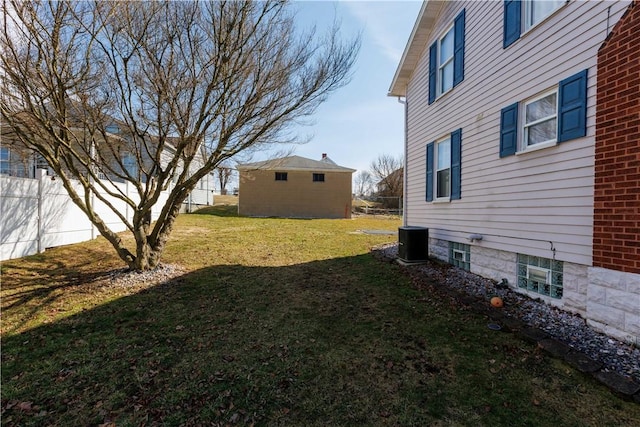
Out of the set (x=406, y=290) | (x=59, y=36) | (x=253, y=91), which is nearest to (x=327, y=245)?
(x=406, y=290)

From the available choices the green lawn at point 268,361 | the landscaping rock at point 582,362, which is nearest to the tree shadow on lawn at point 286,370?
the green lawn at point 268,361

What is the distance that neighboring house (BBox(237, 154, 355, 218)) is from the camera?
66.1 feet

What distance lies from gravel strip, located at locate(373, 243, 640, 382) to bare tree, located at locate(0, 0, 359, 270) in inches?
178

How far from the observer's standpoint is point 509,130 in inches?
199

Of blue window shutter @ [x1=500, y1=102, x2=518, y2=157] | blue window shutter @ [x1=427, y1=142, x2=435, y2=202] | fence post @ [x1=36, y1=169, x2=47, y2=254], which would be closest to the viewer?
blue window shutter @ [x1=500, y1=102, x2=518, y2=157]

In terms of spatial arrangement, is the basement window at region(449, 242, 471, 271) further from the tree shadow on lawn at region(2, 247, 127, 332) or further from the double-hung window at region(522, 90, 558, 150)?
the tree shadow on lawn at region(2, 247, 127, 332)

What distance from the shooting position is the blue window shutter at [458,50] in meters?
6.57

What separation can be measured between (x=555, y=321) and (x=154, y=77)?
691 centimetres

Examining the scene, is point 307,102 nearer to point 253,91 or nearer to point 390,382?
point 253,91

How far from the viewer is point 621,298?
10.8ft

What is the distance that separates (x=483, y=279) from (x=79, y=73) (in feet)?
25.6

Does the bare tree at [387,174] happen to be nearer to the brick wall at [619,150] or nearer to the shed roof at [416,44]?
the shed roof at [416,44]

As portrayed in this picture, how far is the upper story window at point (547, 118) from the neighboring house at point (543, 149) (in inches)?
0.6

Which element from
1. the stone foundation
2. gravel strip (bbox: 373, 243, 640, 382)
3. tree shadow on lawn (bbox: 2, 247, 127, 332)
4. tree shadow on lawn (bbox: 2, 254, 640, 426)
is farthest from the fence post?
the stone foundation
